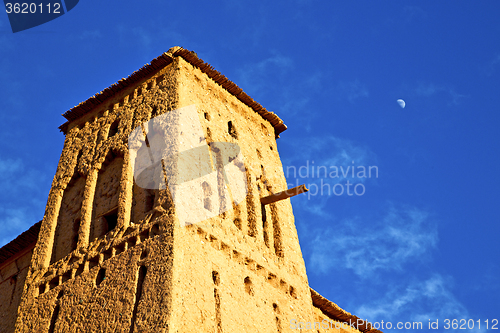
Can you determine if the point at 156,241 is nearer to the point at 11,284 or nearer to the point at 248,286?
the point at 248,286

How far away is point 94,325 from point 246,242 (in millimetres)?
3571

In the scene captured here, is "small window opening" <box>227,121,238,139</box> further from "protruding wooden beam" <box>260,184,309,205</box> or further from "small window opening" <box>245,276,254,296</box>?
"small window opening" <box>245,276,254,296</box>

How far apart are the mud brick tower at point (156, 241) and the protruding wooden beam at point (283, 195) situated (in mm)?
157

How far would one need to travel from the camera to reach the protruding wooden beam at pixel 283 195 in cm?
1389

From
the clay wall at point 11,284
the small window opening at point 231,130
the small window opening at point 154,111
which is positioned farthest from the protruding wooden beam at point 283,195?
the clay wall at point 11,284

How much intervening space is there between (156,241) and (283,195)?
3874mm

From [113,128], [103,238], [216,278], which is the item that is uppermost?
[113,128]

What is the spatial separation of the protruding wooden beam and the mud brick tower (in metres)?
0.16

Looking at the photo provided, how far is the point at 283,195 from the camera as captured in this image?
1413 cm

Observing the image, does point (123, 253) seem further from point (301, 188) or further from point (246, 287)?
point (301, 188)

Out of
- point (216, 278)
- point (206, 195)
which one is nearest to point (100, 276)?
point (216, 278)

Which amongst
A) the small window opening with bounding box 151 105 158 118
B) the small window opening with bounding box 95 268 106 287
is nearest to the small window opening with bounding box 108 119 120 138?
the small window opening with bounding box 151 105 158 118

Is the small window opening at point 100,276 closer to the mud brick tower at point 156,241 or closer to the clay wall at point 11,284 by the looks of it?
the mud brick tower at point 156,241

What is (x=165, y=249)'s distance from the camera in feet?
36.0
